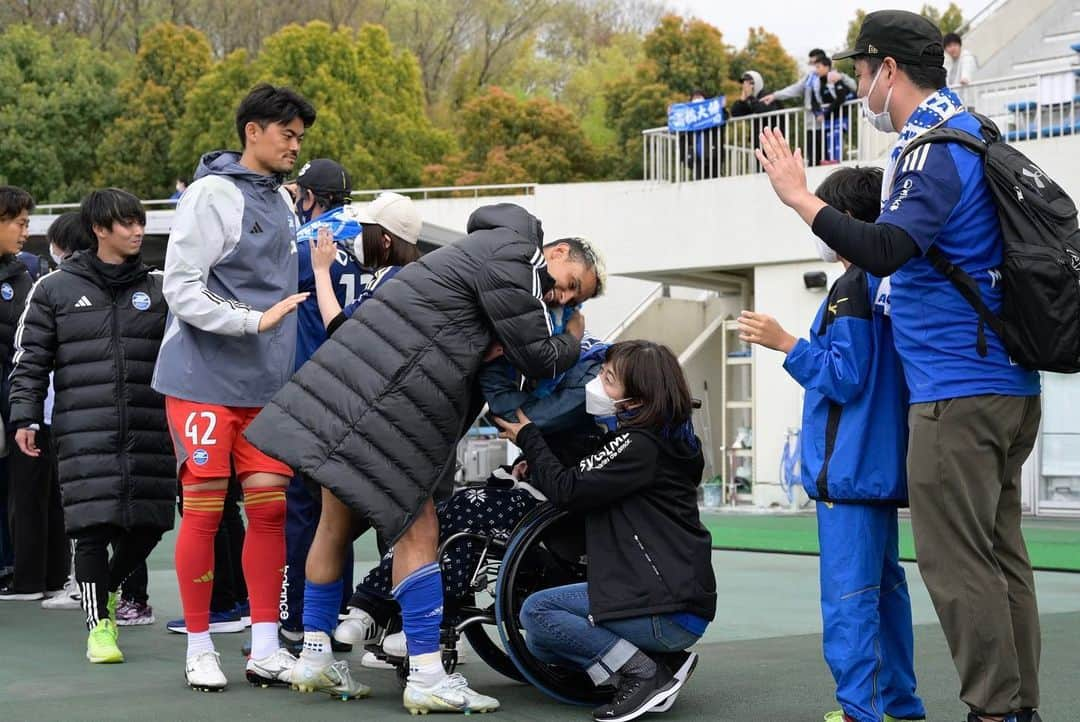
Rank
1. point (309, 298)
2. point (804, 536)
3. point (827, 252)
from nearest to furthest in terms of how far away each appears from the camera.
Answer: point (827, 252), point (309, 298), point (804, 536)

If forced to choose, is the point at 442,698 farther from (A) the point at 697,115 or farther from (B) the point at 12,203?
(A) the point at 697,115

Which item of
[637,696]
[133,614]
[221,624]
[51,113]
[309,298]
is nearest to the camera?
[637,696]

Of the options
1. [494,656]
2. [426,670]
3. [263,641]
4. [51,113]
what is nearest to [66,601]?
[263,641]

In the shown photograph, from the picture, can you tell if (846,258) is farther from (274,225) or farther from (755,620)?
(755,620)

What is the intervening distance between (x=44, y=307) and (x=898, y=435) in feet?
11.6

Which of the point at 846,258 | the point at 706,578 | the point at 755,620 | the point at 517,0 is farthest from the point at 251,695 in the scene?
the point at 517,0

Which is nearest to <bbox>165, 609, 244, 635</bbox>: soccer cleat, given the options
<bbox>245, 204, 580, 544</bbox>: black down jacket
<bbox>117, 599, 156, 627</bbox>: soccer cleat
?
<bbox>117, 599, 156, 627</bbox>: soccer cleat

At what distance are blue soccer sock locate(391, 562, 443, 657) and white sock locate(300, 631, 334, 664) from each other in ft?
1.35

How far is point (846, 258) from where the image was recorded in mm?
3666

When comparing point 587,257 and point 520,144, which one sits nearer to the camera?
point 587,257

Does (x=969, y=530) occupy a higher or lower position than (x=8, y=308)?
lower

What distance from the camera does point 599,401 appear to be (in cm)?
438

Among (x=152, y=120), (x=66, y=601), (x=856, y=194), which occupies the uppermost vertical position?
(x=152, y=120)

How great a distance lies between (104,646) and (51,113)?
3990 centimetres
